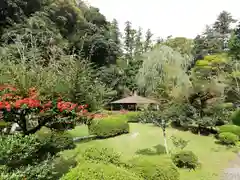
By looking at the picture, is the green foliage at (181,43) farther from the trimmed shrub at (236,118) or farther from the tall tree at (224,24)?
the trimmed shrub at (236,118)

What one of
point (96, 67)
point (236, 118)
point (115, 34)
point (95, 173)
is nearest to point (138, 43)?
point (115, 34)

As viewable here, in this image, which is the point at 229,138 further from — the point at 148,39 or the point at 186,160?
the point at 148,39

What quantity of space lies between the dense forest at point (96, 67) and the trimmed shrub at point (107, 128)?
1740mm

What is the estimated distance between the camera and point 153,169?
16.4 ft

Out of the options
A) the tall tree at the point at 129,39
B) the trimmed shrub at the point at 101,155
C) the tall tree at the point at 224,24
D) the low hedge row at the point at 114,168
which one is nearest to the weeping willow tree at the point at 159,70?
the low hedge row at the point at 114,168

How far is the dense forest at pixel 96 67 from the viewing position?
5.64m

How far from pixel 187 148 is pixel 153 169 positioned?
7.24 meters

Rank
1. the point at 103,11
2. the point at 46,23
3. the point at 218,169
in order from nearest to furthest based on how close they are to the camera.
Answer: the point at 218,169 < the point at 46,23 < the point at 103,11

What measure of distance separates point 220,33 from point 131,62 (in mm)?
22119

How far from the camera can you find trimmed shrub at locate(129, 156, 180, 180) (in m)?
4.95

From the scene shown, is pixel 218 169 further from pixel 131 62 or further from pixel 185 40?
pixel 185 40

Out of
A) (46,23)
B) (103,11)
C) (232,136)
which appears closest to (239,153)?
(232,136)

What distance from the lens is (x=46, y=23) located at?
2459cm

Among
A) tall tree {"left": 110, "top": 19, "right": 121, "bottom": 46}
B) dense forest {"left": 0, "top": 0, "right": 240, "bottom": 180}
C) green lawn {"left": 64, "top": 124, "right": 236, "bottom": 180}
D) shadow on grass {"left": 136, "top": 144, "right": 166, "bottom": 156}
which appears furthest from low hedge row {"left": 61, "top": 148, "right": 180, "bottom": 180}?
tall tree {"left": 110, "top": 19, "right": 121, "bottom": 46}
